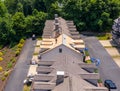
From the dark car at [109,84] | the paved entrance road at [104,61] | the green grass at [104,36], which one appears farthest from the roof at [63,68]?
the green grass at [104,36]

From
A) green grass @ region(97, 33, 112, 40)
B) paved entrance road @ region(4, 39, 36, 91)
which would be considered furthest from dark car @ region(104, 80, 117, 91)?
green grass @ region(97, 33, 112, 40)

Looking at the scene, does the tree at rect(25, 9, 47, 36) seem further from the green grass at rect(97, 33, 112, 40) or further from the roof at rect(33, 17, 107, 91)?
the roof at rect(33, 17, 107, 91)

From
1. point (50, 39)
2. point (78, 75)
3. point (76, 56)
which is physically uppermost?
point (50, 39)

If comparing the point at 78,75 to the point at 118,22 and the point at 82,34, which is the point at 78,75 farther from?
the point at 82,34

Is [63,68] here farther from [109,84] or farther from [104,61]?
[104,61]

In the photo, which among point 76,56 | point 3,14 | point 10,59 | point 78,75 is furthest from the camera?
point 3,14

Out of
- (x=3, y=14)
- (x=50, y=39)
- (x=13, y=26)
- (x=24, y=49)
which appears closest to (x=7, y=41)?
(x=13, y=26)
